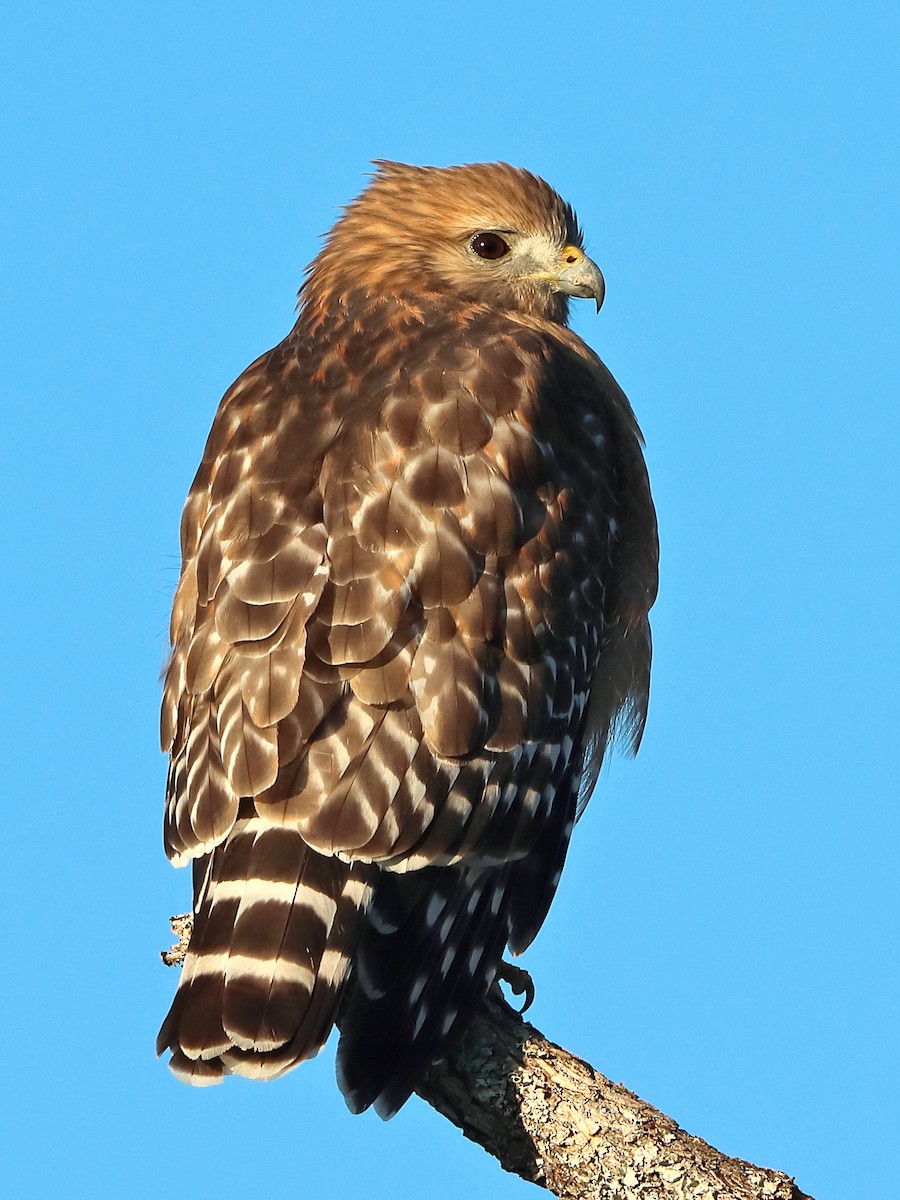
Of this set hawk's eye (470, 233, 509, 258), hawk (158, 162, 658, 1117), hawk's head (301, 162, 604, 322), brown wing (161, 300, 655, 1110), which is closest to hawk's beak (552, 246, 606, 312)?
hawk's head (301, 162, 604, 322)

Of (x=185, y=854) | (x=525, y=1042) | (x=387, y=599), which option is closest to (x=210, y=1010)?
(x=185, y=854)

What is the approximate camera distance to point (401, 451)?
613 centimetres

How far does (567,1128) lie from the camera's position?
5293 mm

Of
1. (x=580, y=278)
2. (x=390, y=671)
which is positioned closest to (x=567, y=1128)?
(x=390, y=671)

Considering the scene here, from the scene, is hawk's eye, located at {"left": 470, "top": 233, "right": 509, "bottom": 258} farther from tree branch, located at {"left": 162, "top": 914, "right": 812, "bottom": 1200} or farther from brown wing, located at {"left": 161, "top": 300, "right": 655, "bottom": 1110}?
tree branch, located at {"left": 162, "top": 914, "right": 812, "bottom": 1200}

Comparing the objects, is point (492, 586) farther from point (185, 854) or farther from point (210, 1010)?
point (210, 1010)

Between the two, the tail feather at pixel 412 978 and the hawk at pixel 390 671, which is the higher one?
the hawk at pixel 390 671

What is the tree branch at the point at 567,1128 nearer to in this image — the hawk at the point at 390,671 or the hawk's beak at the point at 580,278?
the hawk at the point at 390,671

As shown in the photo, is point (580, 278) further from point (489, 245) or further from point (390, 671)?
point (390, 671)

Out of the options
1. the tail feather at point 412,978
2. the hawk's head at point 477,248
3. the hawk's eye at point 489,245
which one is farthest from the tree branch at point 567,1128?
the hawk's eye at point 489,245

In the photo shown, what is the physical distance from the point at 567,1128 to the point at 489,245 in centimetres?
395

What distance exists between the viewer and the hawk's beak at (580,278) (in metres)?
7.76

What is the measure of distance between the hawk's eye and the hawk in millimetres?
600

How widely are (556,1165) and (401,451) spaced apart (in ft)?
7.66
